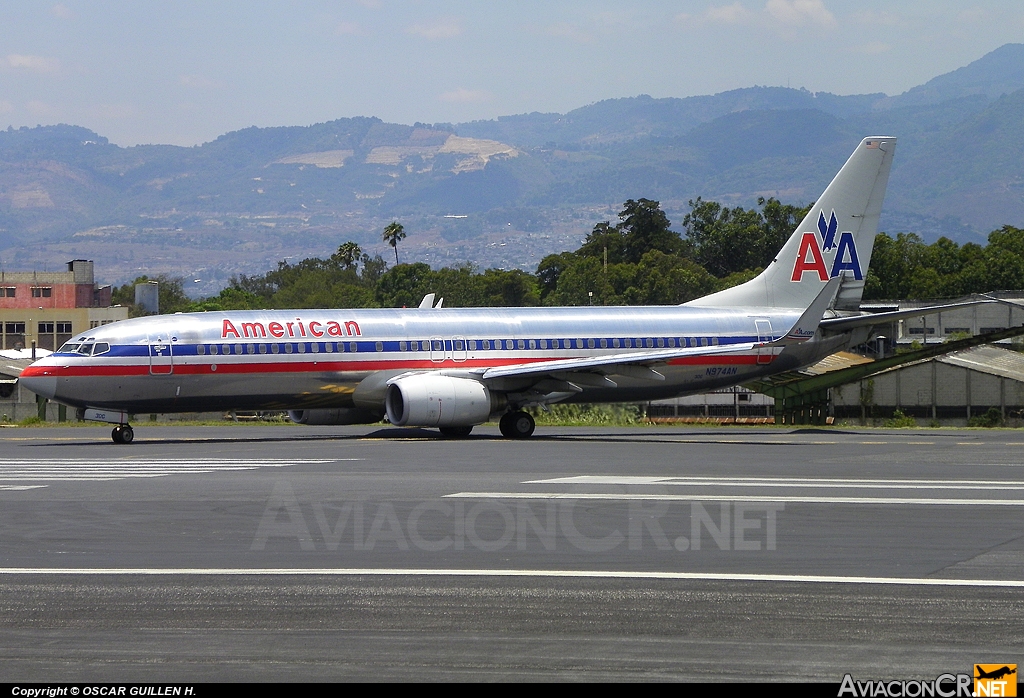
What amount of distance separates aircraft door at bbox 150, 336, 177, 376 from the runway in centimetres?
865

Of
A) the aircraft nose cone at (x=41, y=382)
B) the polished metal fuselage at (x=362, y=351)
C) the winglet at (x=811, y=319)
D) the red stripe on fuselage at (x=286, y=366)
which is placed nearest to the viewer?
the aircraft nose cone at (x=41, y=382)

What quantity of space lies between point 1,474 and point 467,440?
1334 cm

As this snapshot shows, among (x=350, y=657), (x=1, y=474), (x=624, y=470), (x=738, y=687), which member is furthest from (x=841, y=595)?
(x=1, y=474)

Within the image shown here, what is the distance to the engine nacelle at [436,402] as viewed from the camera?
112 ft

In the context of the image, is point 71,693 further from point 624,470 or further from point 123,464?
point 123,464

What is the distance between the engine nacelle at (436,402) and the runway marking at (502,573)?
20893 mm

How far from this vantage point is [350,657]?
9.44 meters

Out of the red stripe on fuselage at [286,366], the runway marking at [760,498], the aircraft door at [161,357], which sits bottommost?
the runway marking at [760,498]

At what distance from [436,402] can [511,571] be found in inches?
843

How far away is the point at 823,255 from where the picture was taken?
42.1m

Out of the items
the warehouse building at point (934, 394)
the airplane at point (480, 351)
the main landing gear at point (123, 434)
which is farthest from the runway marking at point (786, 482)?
the warehouse building at point (934, 394)

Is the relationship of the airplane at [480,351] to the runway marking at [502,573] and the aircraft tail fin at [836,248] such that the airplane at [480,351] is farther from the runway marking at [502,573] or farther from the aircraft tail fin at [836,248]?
the runway marking at [502,573]

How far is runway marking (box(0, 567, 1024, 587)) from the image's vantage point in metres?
12.3

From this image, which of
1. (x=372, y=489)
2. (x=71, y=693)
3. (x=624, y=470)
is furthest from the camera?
(x=624, y=470)
